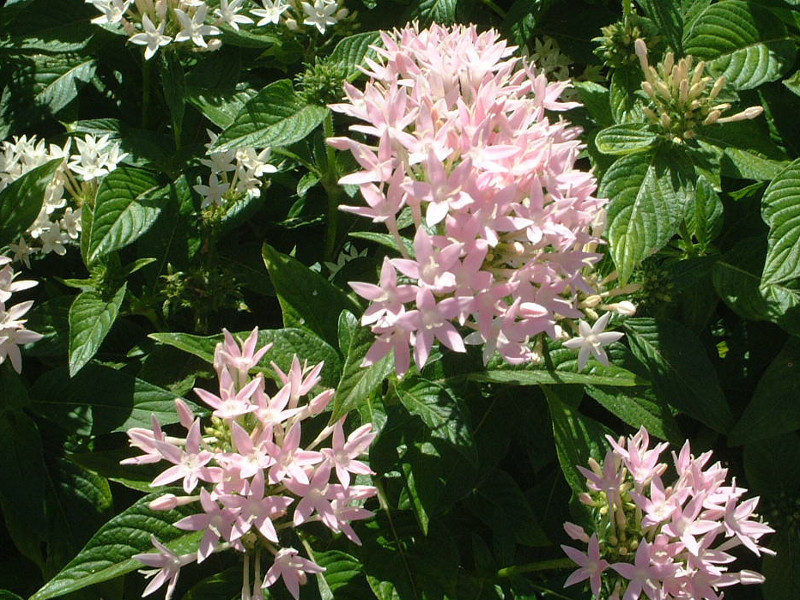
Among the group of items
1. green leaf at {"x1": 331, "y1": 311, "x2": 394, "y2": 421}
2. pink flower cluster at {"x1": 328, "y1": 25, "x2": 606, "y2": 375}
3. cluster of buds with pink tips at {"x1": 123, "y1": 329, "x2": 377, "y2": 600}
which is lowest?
cluster of buds with pink tips at {"x1": 123, "y1": 329, "x2": 377, "y2": 600}

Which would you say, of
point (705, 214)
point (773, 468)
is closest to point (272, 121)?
point (705, 214)

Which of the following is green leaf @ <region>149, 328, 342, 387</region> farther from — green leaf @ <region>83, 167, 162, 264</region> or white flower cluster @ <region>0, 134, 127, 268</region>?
white flower cluster @ <region>0, 134, 127, 268</region>

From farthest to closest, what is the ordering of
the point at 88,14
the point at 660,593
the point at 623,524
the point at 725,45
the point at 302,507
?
the point at 88,14, the point at 725,45, the point at 623,524, the point at 660,593, the point at 302,507

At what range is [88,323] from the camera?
5.15 ft

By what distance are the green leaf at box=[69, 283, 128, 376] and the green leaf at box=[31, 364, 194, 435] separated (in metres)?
0.10

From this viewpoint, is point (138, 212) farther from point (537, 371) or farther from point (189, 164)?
point (537, 371)

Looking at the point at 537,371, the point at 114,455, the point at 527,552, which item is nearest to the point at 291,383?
the point at 537,371

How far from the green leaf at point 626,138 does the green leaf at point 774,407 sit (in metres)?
0.56

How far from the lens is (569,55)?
2119 millimetres

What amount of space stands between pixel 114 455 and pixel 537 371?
853mm

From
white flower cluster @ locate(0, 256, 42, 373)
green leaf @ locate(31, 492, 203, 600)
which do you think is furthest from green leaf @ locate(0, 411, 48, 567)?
green leaf @ locate(31, 492, 203, 600)

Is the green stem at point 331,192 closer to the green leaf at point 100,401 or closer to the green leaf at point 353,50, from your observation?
the green leaf at point 353,50

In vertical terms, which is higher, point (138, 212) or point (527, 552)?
point (138, 212)

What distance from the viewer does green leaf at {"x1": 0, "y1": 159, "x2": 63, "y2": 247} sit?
1.60m
